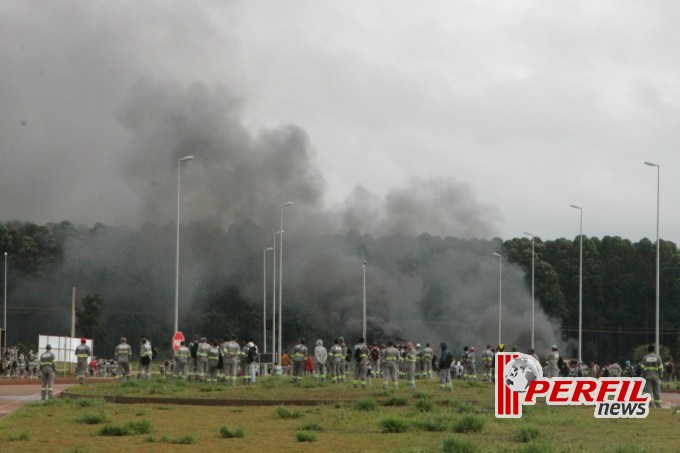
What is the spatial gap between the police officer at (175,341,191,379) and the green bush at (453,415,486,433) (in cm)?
2100

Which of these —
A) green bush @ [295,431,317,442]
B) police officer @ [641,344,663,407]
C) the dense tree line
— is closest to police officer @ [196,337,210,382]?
police officer @ [641,344,663,407]

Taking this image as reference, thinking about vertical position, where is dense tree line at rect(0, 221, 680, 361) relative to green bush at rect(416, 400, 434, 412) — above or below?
above

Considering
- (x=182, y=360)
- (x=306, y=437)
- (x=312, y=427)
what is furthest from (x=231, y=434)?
(x=182, y=360)

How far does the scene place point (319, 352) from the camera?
152 feet

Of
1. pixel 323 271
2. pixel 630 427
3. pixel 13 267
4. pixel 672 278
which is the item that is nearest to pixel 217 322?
pixel 323 271

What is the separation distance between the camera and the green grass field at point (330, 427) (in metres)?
21.1

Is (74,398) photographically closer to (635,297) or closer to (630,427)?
(630,427)

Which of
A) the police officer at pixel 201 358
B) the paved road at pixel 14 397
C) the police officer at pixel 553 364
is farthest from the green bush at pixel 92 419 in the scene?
the police officer at pixel 553 364

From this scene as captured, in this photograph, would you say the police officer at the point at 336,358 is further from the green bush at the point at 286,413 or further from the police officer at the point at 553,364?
the green bush at the point at 286,413

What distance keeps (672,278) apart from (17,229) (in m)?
63.1

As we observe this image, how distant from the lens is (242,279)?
113062 mm

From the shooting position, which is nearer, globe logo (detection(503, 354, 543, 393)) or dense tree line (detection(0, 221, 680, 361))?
globe logo (detection(503, 354, 543, 393))
